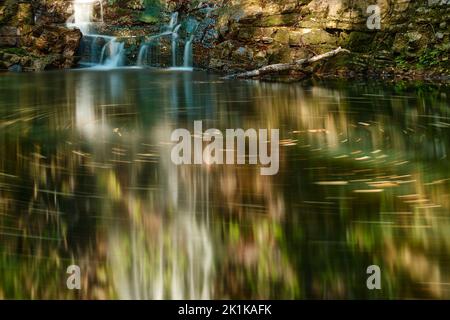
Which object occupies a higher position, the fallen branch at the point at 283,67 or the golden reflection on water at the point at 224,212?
the fallen branch at the point at 283,67

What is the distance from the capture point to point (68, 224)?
17.7 ft

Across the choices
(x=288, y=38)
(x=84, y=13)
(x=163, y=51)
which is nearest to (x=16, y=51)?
(x=84, y=13)

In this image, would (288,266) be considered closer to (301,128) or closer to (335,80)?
(301,128)

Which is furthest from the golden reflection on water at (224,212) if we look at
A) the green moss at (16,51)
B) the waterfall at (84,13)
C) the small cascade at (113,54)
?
the waterfall at (84,13)

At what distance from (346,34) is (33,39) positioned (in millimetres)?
13821

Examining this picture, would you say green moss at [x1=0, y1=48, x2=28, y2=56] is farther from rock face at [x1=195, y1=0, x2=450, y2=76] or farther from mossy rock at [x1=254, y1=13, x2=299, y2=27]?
mossy rock at [x1=254, y1=13, x2=299, y2=27]

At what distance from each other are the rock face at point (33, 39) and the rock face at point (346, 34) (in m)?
7.56

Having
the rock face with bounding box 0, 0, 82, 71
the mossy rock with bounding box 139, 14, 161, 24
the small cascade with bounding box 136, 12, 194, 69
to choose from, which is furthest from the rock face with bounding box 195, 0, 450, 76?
the rock face with bounding box 0, 0, 82, 71

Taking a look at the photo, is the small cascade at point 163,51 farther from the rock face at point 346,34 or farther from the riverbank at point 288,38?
the rock face at point 346,34

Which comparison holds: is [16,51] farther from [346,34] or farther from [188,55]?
[346,34]

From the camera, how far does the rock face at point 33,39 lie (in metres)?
25.8

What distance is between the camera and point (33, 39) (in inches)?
1032

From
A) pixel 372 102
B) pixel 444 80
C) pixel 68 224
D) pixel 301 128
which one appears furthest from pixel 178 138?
pixel 444 80

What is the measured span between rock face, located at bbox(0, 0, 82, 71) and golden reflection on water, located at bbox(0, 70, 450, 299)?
50.1ft
